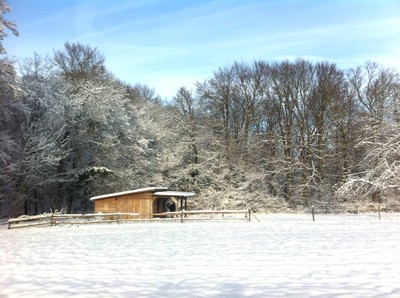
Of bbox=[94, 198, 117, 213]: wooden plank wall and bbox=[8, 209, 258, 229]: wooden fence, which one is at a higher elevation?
bbox=[94, 198, 117, 213]: wooden plank wall

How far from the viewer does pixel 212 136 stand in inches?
1741

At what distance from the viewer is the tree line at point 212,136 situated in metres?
36.7

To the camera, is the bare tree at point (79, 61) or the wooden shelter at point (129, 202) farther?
the bare tree at point (79, 61)

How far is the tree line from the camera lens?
36719mm

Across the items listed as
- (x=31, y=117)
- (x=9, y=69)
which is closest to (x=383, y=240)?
(x=9, y=69)

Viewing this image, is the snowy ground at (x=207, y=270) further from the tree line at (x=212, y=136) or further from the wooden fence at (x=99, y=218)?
the tree line at (x=212, y=136)

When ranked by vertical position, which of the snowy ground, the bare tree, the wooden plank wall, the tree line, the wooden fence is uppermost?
the bare tree

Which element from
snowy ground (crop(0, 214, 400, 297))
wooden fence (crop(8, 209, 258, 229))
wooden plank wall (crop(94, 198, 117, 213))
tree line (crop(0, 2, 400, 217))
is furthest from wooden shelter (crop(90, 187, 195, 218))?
snowy ground (crop(0, 214, 400, 297))

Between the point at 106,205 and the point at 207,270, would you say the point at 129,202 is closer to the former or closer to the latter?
the point at 106,205

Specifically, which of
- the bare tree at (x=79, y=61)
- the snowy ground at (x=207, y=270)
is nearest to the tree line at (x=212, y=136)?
the bare tree at (x=79, y=61)

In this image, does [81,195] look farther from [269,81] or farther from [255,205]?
[269,81]

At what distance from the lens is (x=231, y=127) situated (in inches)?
1812

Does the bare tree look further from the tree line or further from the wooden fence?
the wooden fence

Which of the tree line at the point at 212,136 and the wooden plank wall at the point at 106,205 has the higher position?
the tree line at the point at 212,136
